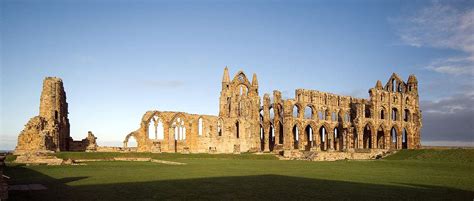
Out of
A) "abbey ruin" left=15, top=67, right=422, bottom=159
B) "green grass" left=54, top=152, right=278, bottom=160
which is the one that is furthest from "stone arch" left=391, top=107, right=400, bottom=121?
"green grass" left=54, top=152, right=278, bottom=160

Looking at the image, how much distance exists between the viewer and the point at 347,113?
63.0 metres

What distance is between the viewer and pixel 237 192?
455 inches

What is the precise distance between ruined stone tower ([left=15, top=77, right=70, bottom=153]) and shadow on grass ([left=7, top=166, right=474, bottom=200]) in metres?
25.0

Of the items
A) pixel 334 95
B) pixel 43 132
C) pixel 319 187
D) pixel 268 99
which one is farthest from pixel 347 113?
pixel 319 187

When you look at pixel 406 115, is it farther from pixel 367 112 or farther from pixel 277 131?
pixel 277 131

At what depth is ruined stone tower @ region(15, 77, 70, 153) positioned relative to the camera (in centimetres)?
3597

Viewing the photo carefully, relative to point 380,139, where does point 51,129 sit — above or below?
above

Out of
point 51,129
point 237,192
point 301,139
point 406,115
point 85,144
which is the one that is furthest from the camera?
point 406,115

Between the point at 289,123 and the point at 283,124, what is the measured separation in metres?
1.00

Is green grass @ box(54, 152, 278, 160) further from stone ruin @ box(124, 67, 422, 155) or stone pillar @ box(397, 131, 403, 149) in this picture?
stone pillar @ box(397, 131, 403, 149)

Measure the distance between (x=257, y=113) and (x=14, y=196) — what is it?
161ft

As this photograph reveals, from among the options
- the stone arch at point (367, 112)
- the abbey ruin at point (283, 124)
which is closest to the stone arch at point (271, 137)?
the abbey ruin at point (283, 124)

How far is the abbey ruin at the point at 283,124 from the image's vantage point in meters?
50.5

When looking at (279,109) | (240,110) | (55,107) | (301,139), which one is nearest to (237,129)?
(240,110)
